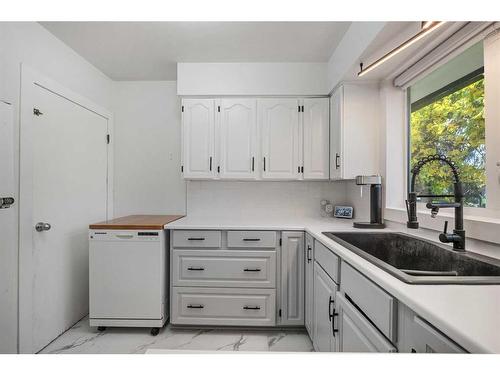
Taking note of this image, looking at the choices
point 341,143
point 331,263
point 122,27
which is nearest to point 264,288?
point 331,263

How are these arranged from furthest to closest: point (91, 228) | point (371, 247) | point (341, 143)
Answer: point (341, 143) → point (91, 228) → point (371, 247)

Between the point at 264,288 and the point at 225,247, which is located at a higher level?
the point at 225,247

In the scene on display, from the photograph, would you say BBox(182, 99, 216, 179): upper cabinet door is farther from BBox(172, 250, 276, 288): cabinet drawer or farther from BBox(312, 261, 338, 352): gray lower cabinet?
BBox(312, 261, 338, 352): gray lower cabinet

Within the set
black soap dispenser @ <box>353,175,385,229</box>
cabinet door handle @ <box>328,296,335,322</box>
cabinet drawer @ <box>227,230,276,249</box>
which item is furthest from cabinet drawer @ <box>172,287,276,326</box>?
black soap dispenser @ <box>353,175,385,229</box>

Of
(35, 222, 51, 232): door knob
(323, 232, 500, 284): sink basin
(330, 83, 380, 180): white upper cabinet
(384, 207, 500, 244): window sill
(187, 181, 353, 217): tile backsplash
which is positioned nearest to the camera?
(323, 232, 500, 284): sink basin

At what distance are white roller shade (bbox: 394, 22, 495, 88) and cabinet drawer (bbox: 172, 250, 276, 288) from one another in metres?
1.70

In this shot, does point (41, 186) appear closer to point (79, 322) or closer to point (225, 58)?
point (79, 322)

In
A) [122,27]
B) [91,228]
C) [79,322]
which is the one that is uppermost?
[122,27]

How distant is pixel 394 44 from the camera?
5.24ft

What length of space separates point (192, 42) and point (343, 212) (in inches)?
81.9

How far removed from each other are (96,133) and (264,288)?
2.16m

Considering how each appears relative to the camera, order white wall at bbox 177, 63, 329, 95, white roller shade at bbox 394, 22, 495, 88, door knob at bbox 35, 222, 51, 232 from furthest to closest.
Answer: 1. white wall at bbox 177, 63, 329, 95
2. door knob at bbox 35, 222, 51, 232
3. white roller shade at bbox 394, 22, 495, 88

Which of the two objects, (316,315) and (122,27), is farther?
(122,27)

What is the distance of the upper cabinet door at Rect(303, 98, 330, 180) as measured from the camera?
2457 millimetres
